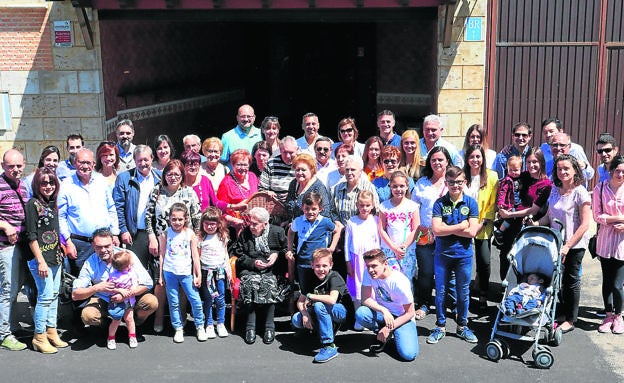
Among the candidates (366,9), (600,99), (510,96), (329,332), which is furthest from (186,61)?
(329,332)

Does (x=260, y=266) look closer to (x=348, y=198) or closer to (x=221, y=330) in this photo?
(x=221, y=330)

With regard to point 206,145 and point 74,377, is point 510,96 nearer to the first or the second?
point 206,145

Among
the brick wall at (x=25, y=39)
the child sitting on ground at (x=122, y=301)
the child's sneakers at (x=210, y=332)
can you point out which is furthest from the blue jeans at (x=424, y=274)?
the brick wall at (x=25, y=39)

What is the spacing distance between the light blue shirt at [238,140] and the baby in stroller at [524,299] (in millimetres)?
3913

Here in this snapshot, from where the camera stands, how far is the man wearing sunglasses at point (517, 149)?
8.17 metres

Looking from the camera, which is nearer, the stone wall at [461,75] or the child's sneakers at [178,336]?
the child's sneakers at [178,336]

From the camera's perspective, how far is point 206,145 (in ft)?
26.6

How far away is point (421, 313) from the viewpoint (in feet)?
24.8

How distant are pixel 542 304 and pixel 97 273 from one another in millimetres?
4154

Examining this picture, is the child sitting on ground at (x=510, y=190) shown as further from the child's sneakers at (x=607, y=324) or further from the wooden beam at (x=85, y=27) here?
the wooden beam at (x=85, y=27)

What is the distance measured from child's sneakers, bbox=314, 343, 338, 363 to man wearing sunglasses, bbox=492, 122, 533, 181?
2.86m

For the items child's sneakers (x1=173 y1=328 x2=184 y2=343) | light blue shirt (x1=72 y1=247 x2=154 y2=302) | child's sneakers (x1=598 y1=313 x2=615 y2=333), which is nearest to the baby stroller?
child's sneakers (x1=598 y1=313 x2=615 y2=333)

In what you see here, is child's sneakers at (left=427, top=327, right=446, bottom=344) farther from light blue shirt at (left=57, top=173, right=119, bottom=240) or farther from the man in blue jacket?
light blue shirt at (left=57, top=173, right=119, bottom=240)

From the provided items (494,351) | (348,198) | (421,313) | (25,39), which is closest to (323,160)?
→ (348,198)
